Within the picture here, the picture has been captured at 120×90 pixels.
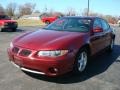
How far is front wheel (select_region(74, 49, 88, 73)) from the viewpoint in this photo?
5.38 metres

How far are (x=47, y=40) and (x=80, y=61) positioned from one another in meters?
1.04

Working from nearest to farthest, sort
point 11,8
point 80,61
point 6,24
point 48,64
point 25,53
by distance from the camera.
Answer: point 48,64
point 25,53
point 80,61
point 6,24
point 11,8

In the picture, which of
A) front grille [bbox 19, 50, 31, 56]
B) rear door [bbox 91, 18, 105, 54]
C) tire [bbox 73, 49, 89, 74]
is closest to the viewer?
front grille [bbox 19, 50, 31, 56]

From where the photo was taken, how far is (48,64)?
15.7ft

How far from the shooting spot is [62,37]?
5.49 m

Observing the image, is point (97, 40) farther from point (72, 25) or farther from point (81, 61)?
point (81, 61)

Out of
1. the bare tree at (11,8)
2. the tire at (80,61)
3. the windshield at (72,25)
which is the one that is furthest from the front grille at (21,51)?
the bare tree at (11,8)

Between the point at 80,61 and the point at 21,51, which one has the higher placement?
the point at 21,51

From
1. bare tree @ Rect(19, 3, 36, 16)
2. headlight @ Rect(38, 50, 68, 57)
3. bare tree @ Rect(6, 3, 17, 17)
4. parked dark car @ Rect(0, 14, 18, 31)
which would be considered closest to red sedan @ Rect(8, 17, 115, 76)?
headlight @ Rect(38, 50, 68, 57)

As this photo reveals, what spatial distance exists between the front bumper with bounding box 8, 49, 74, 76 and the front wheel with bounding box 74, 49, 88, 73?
327mm

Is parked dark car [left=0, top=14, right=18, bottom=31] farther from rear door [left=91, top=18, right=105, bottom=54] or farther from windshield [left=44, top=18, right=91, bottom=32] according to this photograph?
rear door [left=91, top=18, right=105, bottom=54]

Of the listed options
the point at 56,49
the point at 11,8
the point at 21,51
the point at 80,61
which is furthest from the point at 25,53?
the point at 11,8

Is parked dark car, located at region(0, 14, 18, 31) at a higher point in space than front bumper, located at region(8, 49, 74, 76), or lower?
lower

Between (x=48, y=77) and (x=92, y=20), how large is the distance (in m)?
2.45
